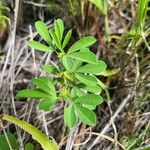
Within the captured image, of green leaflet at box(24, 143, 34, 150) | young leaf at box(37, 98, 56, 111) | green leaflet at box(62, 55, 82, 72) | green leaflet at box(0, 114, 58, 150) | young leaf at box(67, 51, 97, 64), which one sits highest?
young leaf at box(67, 51, 97, 64)

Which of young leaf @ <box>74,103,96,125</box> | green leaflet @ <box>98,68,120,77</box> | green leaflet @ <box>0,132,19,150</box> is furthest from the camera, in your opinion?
green leaflet @ <box>98,68,120,77</box>

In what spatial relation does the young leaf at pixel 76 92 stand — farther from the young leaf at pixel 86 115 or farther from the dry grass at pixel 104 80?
the dry grass at pixel 104 80

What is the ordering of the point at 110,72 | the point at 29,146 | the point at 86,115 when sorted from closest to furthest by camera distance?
the point at 86,115, the point at 29,146, the point at 110,72

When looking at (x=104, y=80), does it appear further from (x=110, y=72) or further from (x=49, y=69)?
(x=49, y=69)

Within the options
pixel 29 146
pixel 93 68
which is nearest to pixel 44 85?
pixel 93 68

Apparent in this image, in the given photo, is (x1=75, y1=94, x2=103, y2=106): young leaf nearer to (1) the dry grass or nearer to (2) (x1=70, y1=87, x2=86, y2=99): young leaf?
(2) (x1=70, y1=87, x2=86, y2=99): young leaf

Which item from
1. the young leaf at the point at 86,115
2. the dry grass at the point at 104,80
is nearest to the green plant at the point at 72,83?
the young leaf at the point at 86,115

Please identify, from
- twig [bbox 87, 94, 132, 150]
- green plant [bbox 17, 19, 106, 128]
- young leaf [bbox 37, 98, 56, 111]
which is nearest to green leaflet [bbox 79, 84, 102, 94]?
green plant [bbox 17, 19, 106, 128]

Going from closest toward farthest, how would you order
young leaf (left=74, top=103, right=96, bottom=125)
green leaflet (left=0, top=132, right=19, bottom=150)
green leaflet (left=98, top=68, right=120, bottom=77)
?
young leaf (left=74, top=103, right=96, bottom=125) → green leaflet (left=0, top=132, right=19, bottom=150) → green leaflet (left=98, top=68, right=120, bottom=77)

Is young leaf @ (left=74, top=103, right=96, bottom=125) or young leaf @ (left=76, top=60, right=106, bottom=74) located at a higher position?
young leaf @ (left=76, top=60, right=106, bottom=74)

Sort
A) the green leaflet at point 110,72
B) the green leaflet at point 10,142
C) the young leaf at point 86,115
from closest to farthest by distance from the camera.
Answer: the young leaf at point 86,115, the green leaflet at point 10,142, the green leaflet at point 110,72
